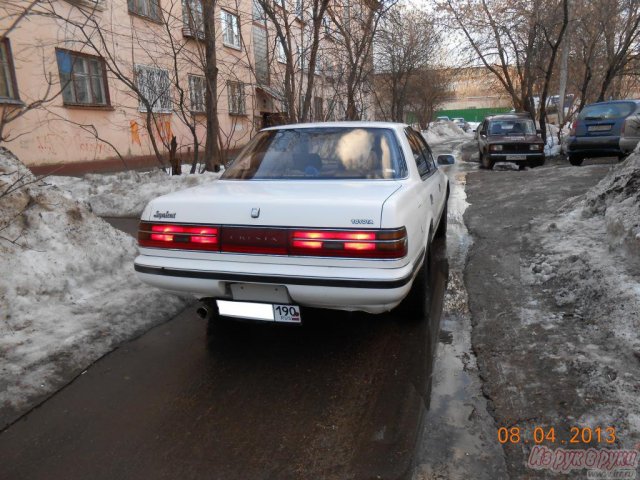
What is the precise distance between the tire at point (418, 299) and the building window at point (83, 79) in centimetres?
1105

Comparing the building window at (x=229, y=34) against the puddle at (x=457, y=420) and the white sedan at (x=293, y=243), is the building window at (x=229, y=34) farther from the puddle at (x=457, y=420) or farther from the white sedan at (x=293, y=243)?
the puddle at (x=457, y=420)

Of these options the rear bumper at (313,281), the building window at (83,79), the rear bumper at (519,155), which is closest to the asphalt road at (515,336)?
the rear bumper at (313,281)

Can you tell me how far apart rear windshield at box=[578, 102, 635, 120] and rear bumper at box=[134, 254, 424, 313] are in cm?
1174

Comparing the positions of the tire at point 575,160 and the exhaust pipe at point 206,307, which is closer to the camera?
the exhaust pipe at point 206,307

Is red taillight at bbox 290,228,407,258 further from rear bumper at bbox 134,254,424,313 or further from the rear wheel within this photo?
the rear wheel

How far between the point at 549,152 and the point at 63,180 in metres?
15.8

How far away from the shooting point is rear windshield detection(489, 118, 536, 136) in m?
Result: 14.5

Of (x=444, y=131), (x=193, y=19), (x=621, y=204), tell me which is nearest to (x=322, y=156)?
(x=621, y=204)

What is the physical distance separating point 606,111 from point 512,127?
292 centimetres

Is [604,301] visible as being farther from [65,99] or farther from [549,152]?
[549,152]

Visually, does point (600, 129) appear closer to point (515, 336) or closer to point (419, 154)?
point (419, 154)

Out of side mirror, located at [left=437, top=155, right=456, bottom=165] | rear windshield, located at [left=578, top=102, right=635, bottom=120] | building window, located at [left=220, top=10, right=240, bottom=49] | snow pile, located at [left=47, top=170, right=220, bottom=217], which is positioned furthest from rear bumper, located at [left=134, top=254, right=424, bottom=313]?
building window, located at [left=220, top=10, right=240, bottom=49]

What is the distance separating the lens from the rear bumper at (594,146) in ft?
38.3

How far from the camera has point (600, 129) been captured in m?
12.0
